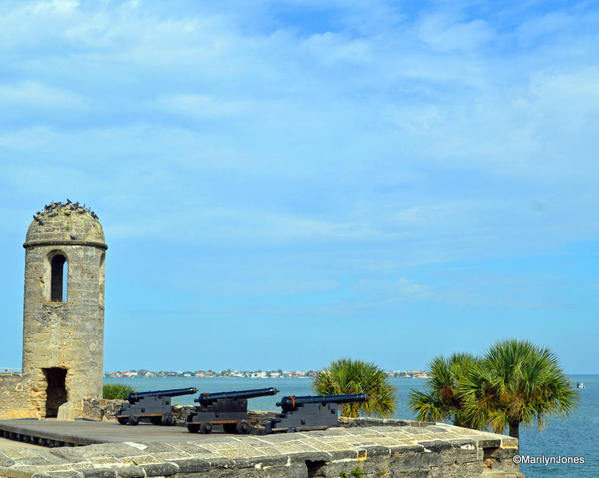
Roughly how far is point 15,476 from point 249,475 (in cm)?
252

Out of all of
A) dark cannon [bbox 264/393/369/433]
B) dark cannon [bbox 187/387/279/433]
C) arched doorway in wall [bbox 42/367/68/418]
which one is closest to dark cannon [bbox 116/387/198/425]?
dark cannon [bbox 187/387/279/433]

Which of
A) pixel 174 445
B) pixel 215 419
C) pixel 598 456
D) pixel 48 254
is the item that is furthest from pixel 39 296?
pixel 598 456

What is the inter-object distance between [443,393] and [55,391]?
1153 centimetres

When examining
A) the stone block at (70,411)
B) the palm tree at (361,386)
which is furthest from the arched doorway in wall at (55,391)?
the palm tree at (361,386)

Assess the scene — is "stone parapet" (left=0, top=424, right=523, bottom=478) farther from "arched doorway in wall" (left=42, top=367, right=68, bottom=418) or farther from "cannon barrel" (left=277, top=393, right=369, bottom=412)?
"arched doorway in wall" (left=42, top=367, right=68, bottom=418)

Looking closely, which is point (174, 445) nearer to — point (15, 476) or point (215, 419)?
point (15, 476)

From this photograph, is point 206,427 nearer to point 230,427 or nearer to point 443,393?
point 230,427

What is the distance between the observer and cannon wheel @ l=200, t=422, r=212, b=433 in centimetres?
1357

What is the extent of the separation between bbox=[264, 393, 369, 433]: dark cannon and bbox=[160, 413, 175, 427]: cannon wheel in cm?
410

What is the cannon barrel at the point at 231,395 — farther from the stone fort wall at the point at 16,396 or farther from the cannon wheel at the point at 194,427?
the stone fort wall at the point at 16,396

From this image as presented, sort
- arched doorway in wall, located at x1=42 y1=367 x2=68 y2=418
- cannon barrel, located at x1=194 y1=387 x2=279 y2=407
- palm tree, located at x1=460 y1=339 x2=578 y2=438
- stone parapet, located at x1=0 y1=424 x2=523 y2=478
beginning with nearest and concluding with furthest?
stone parapet, located at x1=0 y1=424 x2=523 y2=478
cannon barrel, located at x1=194 y1=387 x2=279 y2=407
palm tree, located at x1=460 y1=339 x2=578 y2=438
arched doorway in wall, located at x1=42 y1=367 x2=68 y2=418

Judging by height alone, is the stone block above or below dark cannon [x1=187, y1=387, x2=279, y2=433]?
below

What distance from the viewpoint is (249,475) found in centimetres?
860

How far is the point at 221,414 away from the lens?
1385 centimetres
